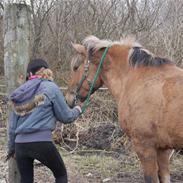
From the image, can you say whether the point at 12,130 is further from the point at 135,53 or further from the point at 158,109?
the point at 135,53

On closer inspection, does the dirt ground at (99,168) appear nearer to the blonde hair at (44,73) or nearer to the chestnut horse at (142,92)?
the chestnut horse at (142,92)

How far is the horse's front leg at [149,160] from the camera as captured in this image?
14.2 ft

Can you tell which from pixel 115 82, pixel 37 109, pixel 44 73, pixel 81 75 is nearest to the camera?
pixel 37 109

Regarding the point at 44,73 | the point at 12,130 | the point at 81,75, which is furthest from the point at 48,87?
the point at 81,75

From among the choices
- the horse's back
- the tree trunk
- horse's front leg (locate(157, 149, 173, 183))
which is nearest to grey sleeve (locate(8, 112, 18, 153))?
the tree trunk

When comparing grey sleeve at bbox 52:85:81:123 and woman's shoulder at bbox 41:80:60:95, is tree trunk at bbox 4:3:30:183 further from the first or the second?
grey sleeve at bbox 52:85:81:123

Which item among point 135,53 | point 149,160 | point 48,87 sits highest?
point 135,53

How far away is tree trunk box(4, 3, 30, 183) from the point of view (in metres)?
4.41

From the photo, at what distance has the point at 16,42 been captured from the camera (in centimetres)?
443

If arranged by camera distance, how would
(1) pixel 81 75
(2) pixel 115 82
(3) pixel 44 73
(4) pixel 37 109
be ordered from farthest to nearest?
(1) pixel 81 75 < (2) pixel 115 82 < (3) pixel 44 73 < (4) pixel 37 109

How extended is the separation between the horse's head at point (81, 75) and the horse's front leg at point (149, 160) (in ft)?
3.44

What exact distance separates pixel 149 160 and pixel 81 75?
140 centimetres

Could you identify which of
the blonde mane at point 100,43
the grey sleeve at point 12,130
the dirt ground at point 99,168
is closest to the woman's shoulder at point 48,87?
the grey sleeve at point 12,130

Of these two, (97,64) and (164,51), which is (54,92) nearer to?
(97,64)
